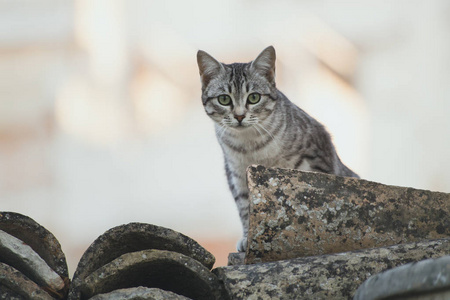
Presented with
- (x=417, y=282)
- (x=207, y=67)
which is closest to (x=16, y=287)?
(x=417, y=282)

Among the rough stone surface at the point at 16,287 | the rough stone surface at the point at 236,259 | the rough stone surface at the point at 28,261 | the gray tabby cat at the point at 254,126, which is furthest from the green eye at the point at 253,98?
the rough stone surface at the point at 16,287

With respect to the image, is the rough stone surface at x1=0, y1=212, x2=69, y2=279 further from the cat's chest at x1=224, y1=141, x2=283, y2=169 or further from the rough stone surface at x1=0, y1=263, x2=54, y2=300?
the cat's chest at x1=224, y1=141, x2=283, y2=169

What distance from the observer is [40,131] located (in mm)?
6418

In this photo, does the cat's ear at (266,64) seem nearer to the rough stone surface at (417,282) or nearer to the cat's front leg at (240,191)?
the cat's front leg at (240,191)

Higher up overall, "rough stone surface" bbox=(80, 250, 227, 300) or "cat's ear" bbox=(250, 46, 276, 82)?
"cat's ear" bbox=(250, 46, 276, 82)

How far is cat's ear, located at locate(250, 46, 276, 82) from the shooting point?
4070 mm

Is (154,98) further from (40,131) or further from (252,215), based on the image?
(252,215)

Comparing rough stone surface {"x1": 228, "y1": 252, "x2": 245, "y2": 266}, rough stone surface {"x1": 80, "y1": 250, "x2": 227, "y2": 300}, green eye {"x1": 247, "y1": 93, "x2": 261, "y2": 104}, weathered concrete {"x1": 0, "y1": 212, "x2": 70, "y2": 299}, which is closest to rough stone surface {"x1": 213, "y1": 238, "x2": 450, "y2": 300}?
rough stone surface {"x1": 80, "y1": 250, "x2": 227, "y2": 300}

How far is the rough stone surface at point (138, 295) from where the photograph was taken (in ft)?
6.00

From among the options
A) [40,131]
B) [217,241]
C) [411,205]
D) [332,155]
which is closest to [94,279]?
[411,205]

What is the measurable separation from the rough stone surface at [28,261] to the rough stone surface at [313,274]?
42 centimetres

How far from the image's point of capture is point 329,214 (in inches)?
84.7

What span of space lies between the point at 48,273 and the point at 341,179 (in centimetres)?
86

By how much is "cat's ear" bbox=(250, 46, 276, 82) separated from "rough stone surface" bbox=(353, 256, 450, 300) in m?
2.68
